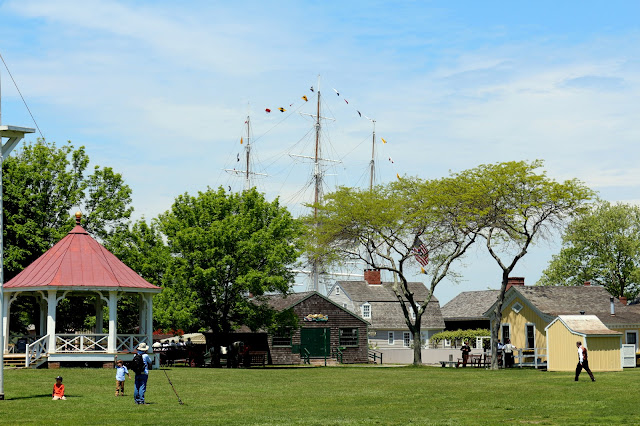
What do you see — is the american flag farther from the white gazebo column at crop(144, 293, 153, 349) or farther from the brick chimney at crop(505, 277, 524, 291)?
the white gazebo column at crop(144, 293, 153, 349)

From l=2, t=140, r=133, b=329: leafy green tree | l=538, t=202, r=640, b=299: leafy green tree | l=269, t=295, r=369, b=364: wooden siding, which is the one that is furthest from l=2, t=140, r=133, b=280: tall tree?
l=538, t=202, r=640, b=299: leafy green tree

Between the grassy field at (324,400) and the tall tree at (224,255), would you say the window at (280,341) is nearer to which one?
the tall tree at (224,255)

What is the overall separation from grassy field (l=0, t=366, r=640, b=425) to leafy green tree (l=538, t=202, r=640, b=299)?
2032 inches

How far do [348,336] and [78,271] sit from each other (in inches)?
1102

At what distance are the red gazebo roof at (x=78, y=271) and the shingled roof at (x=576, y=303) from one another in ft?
80.6

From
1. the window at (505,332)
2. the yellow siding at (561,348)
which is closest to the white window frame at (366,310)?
the window at (505,332)

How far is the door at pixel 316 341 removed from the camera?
61.6m

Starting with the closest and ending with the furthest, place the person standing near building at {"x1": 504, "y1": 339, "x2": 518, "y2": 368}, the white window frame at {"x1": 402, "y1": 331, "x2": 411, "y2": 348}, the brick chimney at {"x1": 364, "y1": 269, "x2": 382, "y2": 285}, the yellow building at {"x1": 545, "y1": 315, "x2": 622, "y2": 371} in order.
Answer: the yellow building at {"x1": 545, "y1": 315, "x2": 622, "y2": 371}, the person standing near building at {"x1": 504, "y1": 339, "x2": 518, "y2": 368}, the white window frame at {"x1": 402, "y1": 331, "x2": 411, "y2": 348}, the brick chimney at {"x1": 364, "y1": 269, "x2": 382, "y2": 285}

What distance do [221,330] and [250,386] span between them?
18.8 metres

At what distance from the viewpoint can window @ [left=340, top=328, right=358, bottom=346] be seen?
62938 mm

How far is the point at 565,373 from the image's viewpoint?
39969 millimetres

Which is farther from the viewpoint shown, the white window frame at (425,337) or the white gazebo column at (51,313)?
the white window frame at (425,337)

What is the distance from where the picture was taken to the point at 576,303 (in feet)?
181

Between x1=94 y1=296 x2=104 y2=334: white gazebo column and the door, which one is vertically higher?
x1=94 y1=296 x2=104 y2=334: white gazebo column
